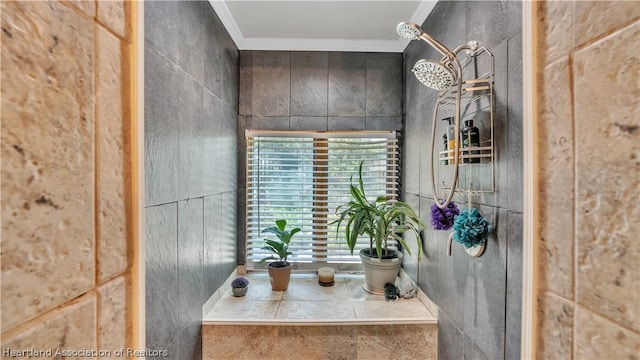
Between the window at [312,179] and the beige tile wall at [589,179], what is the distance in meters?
1.44

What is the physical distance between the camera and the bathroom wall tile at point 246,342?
1.31 metres

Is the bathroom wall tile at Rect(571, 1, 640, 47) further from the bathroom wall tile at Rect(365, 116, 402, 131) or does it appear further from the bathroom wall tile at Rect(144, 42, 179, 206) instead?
the bathroom wall tile at Rect(365, 116, 402, 131)

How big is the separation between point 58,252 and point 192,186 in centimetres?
92

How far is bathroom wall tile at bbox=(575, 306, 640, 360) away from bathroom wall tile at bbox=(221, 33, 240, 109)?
169 cm

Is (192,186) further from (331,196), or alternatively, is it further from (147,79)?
(331,196)

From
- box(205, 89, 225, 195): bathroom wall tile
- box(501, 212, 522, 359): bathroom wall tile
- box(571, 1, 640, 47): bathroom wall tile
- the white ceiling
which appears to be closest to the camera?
box(571, 1, 640, 47): bathroom wall tile

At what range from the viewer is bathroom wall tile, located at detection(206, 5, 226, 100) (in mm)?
1310

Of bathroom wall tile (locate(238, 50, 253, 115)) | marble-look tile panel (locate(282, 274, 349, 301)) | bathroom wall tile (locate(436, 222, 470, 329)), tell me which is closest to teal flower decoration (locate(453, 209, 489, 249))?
bathroom wall tile (locate(436, 222, 470, 329))

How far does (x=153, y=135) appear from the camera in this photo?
2.82 ft

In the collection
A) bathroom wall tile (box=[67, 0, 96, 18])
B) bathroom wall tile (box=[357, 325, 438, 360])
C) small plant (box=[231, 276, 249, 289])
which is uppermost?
bathroom wall tile (box=[67, 0, 96, 18])

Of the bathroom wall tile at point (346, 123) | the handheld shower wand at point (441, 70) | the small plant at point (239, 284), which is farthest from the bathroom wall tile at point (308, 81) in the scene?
the small plant at point (239, 284)

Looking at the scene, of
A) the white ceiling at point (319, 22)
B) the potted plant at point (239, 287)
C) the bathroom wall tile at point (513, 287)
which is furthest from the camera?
the potted plant at point (239, 287)

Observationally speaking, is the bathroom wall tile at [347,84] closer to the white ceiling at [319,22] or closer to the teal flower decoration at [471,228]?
the white ceiling at [319,22]

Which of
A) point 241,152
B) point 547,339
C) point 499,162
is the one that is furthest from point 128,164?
point 241,152
